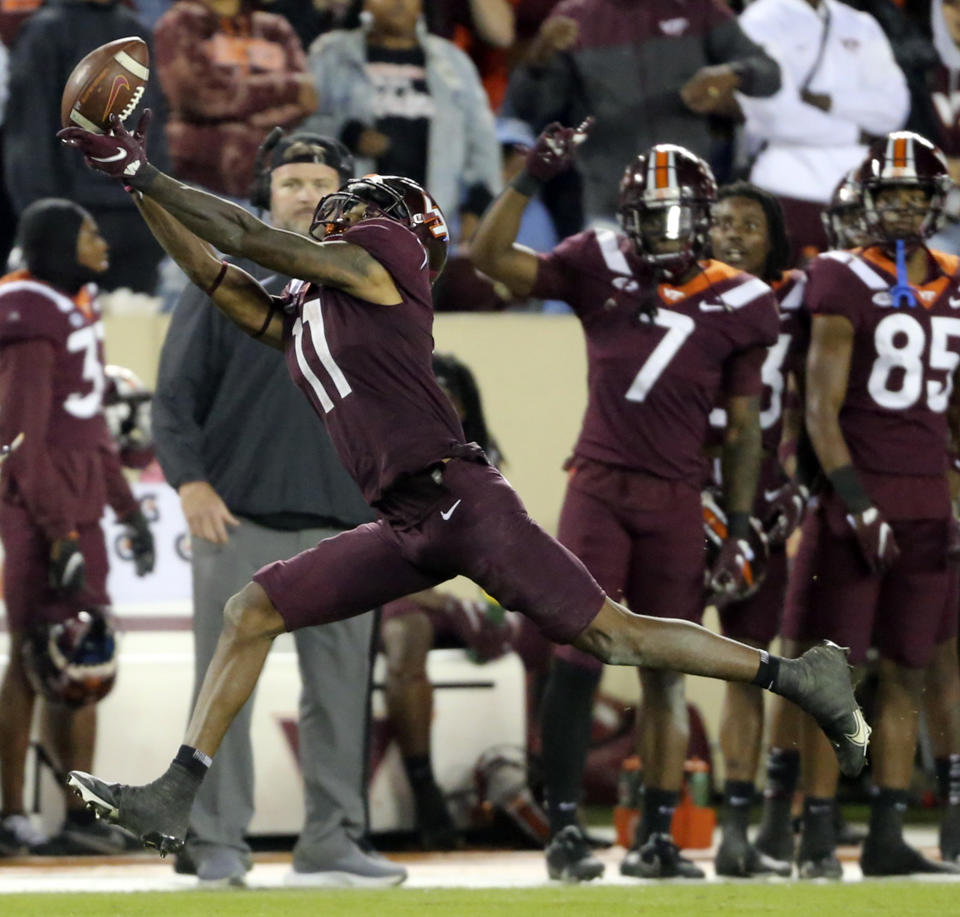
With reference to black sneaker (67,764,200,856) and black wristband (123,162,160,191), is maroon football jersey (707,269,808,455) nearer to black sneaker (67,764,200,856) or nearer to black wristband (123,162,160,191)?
black sneaker (67,764,200,856)

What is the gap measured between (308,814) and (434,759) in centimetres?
128

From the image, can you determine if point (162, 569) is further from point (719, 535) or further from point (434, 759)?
point (719, 535)

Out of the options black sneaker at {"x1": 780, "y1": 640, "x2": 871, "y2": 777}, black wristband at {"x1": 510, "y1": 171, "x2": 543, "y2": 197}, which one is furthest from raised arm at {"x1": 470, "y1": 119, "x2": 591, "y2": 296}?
black sneaker at {"x1": 780, "y1": 640, "x2": 871, "y2": 777}

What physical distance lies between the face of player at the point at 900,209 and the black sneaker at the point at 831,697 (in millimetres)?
1856

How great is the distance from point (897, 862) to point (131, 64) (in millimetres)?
3517

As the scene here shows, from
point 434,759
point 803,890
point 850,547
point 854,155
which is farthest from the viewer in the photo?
point 854,155

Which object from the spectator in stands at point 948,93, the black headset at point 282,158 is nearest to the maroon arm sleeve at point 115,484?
the black headset at point 282,158

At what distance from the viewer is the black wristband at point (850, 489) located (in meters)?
6.58

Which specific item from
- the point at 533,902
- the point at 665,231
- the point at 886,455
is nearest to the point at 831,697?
the point at 533,902

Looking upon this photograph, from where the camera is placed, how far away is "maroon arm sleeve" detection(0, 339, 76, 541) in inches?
282

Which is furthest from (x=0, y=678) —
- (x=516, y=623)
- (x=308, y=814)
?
(x=516, y=623)

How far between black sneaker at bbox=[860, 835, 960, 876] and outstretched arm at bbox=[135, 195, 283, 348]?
8.80 feet

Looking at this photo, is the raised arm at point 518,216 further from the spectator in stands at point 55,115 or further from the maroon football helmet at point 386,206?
the spectator in stands at point 55,115

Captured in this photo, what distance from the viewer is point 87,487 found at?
24.3 ft
